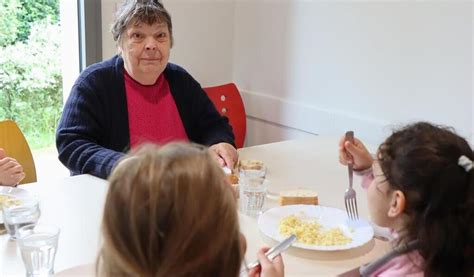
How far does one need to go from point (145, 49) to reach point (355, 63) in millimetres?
1011

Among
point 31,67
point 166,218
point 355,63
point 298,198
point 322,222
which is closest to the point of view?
point 166,218

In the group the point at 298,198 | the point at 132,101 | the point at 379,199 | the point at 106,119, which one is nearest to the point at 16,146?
the point at 106,119

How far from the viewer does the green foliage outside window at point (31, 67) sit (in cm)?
255

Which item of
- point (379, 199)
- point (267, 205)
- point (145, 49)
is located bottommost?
point (267, 205)

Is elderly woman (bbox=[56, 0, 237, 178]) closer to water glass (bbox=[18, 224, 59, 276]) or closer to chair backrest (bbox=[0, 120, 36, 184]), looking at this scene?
chair backrest (bbox=[0, 120, 36, 184])

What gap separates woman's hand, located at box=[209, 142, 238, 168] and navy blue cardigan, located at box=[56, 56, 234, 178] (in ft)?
0.44

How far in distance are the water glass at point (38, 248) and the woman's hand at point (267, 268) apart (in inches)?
16.3

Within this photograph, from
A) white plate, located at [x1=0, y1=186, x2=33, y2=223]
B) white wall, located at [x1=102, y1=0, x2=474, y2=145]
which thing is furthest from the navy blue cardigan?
white wall, located at [x1=102, y1=0, x2=474, y2=145]

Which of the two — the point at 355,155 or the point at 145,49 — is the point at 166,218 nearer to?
the point at 355,155

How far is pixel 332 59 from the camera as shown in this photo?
264cm

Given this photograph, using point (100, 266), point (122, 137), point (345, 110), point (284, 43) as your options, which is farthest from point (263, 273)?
point (284, 43)

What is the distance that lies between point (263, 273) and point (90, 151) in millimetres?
880

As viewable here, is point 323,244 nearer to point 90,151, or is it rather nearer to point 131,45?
point 90,151

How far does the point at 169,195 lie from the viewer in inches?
29.5
